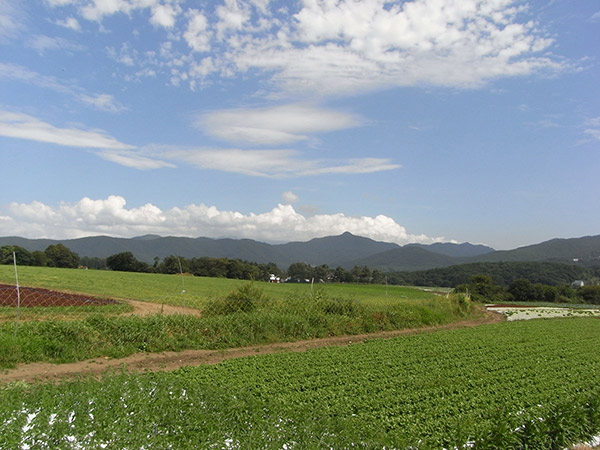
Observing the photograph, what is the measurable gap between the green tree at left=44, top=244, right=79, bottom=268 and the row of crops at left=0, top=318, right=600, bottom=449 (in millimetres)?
61956

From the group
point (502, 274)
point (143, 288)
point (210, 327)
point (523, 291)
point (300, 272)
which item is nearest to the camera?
point (210, 327)

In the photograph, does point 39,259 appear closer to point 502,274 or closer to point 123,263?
point 123,263

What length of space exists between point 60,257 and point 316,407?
66279 mm

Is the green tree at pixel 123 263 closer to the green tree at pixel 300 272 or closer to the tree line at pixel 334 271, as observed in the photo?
the tree line at pixel 334 271

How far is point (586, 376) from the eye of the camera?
28.1ft

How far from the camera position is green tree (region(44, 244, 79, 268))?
61.0m

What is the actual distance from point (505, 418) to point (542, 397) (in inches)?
72.0

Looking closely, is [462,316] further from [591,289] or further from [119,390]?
[591,289]

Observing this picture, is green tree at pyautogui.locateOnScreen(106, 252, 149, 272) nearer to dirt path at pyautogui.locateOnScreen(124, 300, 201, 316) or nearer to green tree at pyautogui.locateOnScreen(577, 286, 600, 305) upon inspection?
dirt path at pyautogui.locateOnScreen(124, 300, 201, 316)

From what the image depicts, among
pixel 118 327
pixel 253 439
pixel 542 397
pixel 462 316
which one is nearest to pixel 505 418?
pixel 542 397

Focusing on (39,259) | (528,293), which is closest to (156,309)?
(528,293)

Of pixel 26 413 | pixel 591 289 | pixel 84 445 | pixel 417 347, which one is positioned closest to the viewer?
pixel 84 445

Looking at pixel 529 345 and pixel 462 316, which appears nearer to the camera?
pixel 529 345

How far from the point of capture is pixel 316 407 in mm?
6137
